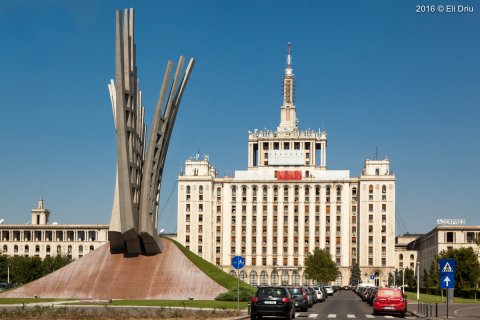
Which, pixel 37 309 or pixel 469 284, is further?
pixel 469 284

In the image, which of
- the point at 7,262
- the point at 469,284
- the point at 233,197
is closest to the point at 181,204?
the point at 233,197

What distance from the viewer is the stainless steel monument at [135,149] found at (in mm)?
54188

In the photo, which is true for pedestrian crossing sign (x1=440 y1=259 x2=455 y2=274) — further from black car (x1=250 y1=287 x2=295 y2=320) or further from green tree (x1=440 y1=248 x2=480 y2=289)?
green tree (x1=440 y1=248 x2=480 y2=289)

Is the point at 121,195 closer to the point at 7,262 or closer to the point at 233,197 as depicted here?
the point at 7,262

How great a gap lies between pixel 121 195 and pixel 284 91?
5580 inches

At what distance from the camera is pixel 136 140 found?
5728 cm

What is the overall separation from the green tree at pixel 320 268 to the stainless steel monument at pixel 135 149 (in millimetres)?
89339

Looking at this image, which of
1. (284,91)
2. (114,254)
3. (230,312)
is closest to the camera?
(230,312)

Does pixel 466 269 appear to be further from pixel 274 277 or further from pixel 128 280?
pixel 274 277

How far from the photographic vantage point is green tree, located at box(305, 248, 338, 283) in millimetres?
146075

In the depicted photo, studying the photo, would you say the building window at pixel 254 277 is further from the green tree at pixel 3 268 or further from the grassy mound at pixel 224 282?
the grassy mound at pixel 224 282

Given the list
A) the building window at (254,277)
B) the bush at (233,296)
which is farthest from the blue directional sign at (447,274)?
the building window at (254,277)

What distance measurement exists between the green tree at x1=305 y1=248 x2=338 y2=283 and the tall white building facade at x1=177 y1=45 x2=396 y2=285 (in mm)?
24631

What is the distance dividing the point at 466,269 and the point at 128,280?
6331cm
